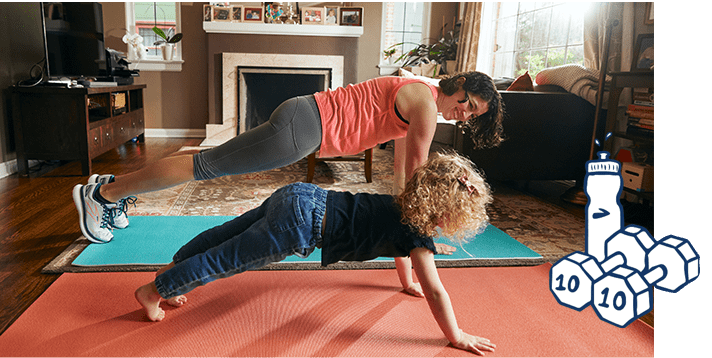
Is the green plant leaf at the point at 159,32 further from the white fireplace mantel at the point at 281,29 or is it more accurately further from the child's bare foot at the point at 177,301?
the child's bare foot at the point at 177,301

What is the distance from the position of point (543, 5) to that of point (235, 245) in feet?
12.3

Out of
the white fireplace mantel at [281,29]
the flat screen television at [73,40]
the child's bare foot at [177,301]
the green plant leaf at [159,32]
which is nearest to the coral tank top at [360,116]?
the child's bare foot at [177,301]

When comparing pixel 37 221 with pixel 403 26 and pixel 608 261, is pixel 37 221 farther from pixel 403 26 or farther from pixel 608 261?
pixel 403 26

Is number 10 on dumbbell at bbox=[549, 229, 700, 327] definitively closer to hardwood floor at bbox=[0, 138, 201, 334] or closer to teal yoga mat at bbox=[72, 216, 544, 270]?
teal yoga mat at bbox=[72, 216, 544, 270]

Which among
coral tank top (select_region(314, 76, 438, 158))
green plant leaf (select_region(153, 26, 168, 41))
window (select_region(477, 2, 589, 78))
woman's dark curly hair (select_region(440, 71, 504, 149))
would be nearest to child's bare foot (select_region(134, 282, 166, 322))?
coral tank top (select_region(314, 76, 438, 158))

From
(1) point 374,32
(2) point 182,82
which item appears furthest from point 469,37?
(2) point 182,82

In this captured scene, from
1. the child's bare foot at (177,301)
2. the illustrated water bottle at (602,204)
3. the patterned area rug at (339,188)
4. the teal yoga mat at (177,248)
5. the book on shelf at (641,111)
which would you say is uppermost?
the book on shelf at (641,111)

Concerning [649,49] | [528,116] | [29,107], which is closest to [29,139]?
[29,107]

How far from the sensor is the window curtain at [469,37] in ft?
15.3

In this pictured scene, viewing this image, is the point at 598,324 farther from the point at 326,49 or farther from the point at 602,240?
the point at 326,49

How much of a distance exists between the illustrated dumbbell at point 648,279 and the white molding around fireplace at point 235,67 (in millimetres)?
4499

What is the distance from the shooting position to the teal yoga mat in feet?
5.55

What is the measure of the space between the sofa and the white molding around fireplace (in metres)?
2.67

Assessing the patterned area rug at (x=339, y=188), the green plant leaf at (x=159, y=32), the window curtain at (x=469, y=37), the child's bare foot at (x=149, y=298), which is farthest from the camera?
the green plant leaf at (x=159, y=32)
